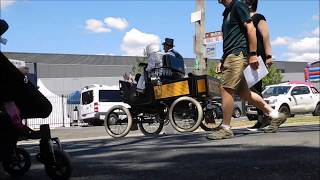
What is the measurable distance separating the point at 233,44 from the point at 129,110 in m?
4.59

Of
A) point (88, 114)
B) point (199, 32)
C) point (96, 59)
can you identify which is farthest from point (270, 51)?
point (96, 59)

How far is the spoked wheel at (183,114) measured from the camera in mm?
9906

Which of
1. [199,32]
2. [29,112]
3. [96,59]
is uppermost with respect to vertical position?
[96,59]

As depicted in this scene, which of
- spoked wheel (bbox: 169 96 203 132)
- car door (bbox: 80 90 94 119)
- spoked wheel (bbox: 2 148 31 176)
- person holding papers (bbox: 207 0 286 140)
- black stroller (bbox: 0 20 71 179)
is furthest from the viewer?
car door (bbox: 80 90 94 119)

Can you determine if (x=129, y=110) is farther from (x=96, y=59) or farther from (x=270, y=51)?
(x=96, y=59)

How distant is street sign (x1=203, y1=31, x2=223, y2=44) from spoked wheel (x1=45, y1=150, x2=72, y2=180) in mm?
10701

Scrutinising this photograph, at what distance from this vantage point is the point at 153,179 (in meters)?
3.89

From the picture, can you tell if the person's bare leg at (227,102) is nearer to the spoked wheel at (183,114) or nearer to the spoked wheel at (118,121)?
the spoked wheel at (183,114)

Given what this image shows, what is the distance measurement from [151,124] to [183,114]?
42.0 inches

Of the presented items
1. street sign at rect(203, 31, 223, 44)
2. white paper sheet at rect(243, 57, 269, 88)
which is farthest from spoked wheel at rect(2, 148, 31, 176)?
street sign at rect(203, 31, 223, 44)

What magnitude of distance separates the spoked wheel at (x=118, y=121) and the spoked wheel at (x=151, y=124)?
32 cm

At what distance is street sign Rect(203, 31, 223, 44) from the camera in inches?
561

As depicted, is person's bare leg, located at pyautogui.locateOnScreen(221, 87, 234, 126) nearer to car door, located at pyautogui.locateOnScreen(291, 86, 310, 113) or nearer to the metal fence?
car door, located at pyautogui.locateOnScreen(291, 86, 310, 113)

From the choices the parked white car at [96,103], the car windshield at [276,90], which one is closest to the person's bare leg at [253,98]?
the car windshield at [276,90]
